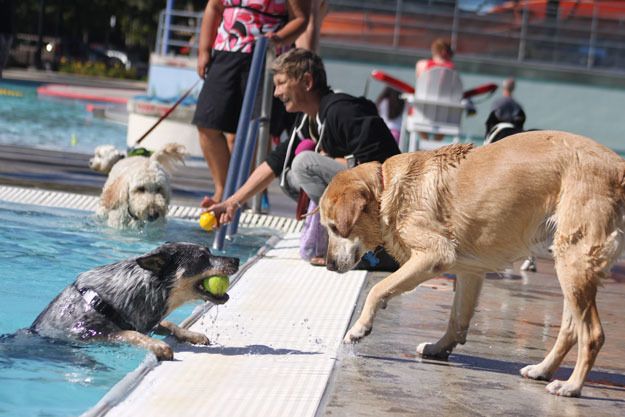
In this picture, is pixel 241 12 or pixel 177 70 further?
pixel 177 70

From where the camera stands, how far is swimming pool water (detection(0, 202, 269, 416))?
13.3ft

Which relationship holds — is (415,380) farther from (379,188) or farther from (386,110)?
(386,110)

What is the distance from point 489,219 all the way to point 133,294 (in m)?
1.68

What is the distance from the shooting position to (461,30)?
20578 millimetres

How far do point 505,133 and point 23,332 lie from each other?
4.48m

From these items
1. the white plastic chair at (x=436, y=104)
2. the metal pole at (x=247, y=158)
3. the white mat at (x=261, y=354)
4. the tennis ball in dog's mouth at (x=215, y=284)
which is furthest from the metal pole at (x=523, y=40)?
the tennis ball in dog's mouth at (x=215, y=284)

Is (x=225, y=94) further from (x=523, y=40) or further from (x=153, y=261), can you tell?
(x=523, y=40)

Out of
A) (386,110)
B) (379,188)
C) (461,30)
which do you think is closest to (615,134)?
(461,30)

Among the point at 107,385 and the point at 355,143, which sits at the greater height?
the point at 355,143

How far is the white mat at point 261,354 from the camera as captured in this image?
144 inches

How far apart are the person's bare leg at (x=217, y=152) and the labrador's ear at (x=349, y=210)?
12.4 feet

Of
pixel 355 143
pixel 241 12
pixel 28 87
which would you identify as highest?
pixel 241 12

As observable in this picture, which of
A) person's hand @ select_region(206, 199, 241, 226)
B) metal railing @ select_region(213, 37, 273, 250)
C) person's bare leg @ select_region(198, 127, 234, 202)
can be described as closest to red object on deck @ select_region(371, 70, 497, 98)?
person's bare leg @ select_region(198, 127, 234, 202)

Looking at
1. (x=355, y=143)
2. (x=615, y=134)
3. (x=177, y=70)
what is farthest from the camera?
(x=177, y=70)
